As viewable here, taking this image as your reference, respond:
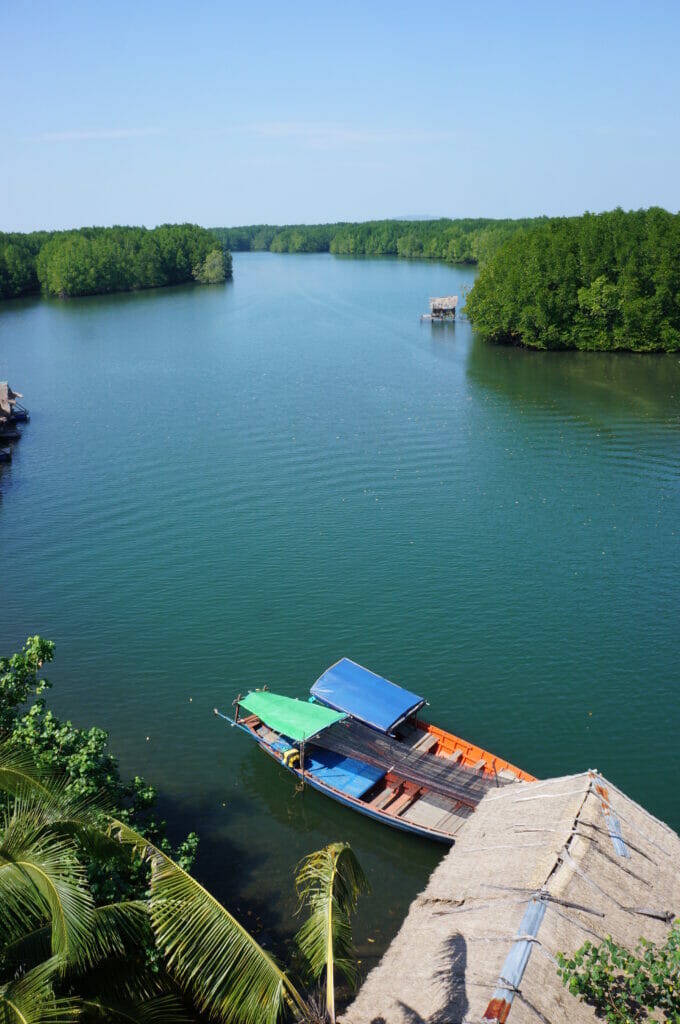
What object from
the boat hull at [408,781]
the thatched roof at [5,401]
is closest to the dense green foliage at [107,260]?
the thatched roof at [5,401]

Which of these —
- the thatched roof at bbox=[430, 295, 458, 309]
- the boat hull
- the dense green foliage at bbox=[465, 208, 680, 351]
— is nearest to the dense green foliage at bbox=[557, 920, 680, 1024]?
the boat hull

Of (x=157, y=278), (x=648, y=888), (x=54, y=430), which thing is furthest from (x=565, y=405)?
(x=157, y=278)

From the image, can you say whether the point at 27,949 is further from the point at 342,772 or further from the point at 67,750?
the point at 342,772

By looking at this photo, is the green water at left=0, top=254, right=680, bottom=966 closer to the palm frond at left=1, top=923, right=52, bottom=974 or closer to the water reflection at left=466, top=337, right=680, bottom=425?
the water reflection at left=466, top=337, right=680, bottom=425

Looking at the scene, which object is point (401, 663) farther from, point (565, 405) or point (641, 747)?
point (565, 405)

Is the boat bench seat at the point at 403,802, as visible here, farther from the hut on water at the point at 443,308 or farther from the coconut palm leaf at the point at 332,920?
the hut on water at the point at 443,308

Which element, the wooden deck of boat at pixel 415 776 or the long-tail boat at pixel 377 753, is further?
the long-tail boat at pixel 377 753
